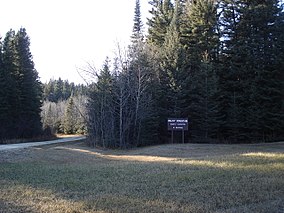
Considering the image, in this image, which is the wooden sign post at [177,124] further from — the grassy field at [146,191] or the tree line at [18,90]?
the tree line at [18,90]

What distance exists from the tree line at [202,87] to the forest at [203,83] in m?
0.10

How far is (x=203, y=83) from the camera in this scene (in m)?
35.1

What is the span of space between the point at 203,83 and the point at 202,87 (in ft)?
1.47

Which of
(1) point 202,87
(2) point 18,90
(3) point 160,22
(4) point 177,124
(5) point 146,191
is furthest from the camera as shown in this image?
(3) point 160,22

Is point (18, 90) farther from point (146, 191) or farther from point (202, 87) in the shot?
point (146, 191)

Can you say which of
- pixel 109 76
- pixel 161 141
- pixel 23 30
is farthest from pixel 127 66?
pixel 23 30

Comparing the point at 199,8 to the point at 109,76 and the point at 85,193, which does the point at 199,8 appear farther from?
the point at 85,193

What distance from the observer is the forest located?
115ft

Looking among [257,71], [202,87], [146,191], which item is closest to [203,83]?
[202,87]

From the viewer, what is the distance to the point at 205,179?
35.0 ft

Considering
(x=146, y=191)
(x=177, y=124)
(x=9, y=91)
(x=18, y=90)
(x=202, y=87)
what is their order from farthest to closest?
1. (x=18, y=90)
2. (x=9, y=91)
3. (x=202, y=87)
4. (x=177, y=124)
5. (x=146, y=191)

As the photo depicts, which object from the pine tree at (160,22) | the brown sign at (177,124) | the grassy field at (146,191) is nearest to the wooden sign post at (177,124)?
the brown sign at (177,124)

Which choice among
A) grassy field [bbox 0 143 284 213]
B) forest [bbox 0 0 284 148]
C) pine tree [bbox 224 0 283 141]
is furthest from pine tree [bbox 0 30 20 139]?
grassy field [bbox 0 143 284 213]

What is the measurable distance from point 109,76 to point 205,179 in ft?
89.1
